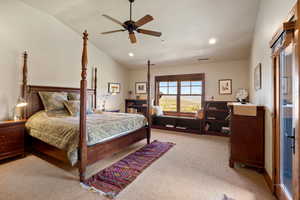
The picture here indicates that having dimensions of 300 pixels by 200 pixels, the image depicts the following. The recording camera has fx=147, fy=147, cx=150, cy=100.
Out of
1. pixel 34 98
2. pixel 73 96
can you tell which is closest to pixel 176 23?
pixel 73 96

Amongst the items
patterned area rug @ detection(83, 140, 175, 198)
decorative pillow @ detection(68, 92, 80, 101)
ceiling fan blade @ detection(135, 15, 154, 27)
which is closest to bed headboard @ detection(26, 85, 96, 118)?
decorative pillow @ detection(68, 92, 80, 101)

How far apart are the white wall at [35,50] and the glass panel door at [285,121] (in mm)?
4692

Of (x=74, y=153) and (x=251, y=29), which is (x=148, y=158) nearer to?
(x=74, y=153)

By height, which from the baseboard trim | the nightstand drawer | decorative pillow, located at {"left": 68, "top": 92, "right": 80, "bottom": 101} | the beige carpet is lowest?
the beige carpet

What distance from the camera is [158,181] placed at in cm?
214

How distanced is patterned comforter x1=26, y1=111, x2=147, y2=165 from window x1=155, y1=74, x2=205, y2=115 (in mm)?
2990

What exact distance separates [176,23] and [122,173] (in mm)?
3374

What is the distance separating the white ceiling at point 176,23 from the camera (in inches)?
118

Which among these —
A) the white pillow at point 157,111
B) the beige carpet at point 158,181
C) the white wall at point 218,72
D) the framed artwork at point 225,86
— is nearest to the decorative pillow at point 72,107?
the beige carpet at point 158,181

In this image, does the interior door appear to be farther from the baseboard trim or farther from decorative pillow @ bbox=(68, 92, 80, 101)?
decorative pillow @ bbox=(68, 92, 80, 101)

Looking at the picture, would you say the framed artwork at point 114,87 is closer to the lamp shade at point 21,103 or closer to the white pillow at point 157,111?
the white pillow at point 157,111

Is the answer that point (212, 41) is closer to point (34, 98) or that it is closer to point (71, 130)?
point (71, 130)

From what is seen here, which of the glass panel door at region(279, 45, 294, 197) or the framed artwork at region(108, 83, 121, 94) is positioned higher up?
the framed artwork at region(108, 83, 121, 94)

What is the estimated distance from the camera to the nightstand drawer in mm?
2664
